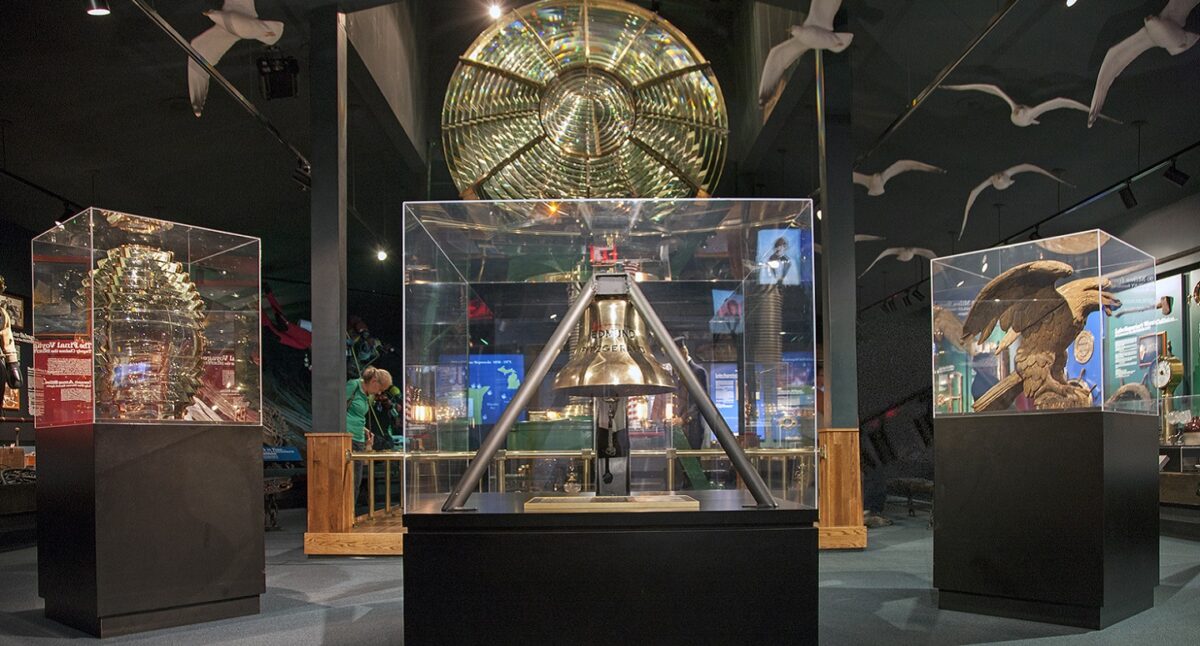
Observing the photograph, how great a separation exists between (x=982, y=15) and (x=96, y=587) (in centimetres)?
715

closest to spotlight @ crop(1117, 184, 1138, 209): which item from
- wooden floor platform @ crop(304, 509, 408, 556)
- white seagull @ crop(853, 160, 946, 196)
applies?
white seagull @ crop(853, 160, 946, 196)

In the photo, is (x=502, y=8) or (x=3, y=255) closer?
Result: (x=502, y=8)

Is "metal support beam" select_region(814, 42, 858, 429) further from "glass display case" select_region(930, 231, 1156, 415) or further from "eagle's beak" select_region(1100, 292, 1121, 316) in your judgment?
"eagle's beak" select_region(1100, 292, 1121, 316)

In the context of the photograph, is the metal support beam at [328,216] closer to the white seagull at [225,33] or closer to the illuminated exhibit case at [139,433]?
the white seagull at [225,33]

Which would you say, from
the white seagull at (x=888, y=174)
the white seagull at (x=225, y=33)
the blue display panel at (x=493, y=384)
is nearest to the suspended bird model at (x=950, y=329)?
the blue display panel at (x=493, y=384)

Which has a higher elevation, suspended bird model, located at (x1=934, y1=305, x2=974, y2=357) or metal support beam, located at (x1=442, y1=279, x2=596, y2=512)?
suspended bird model, located at (x1=934, y1=305, x2=974, y2=357)

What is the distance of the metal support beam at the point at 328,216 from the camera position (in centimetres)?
688

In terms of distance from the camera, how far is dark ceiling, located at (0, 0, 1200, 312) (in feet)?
23.9

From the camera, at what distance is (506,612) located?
8.19 feet

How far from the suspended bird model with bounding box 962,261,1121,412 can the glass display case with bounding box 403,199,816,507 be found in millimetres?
1118

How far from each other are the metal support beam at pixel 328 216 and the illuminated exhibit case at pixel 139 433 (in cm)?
196

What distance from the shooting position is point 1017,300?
15.4 feet

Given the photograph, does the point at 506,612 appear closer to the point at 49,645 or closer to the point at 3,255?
the point at 49,645

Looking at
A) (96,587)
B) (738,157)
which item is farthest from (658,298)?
(738,157)
